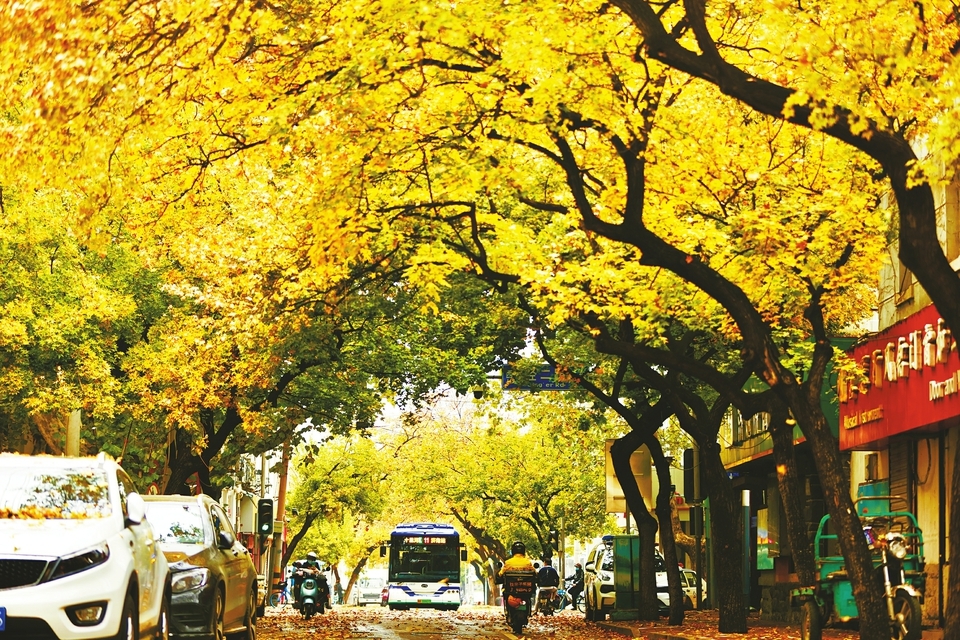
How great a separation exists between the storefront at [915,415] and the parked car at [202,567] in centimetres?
875

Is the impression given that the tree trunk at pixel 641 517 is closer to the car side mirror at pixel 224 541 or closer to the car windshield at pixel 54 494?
the car side mirror at pixel 224 541

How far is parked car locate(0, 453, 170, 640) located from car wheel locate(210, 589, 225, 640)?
98.4 inches

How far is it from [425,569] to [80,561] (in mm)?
41706

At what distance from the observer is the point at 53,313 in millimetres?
25906

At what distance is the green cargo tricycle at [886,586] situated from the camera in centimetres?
1499

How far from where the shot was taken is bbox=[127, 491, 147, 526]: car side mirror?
37.6ft

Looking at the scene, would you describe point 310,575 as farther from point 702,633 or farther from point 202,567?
point 202,567

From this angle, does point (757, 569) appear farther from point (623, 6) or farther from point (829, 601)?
point (623, 6)

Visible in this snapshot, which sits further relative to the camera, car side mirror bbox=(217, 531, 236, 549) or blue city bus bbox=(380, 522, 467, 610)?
blue city bus bbox=(380, 522, 467, 610)

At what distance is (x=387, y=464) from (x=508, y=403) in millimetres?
37260

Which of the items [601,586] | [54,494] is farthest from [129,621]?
[601,586]

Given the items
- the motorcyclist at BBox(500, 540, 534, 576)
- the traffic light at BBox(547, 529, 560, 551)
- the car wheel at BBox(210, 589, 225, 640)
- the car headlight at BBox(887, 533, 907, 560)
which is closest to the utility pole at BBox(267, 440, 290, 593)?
the motorcyclist at BBox(500, 540, 534, 576)

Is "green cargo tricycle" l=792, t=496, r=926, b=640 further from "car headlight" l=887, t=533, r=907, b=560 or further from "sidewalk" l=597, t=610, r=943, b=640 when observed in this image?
"sidewalk" l=597, t=610, r=943, b=640

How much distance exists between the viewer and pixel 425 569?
51438 mm
